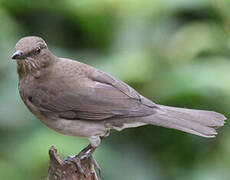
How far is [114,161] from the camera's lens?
6793 millimetres

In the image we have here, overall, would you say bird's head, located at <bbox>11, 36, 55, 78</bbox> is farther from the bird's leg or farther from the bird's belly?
the bird's leg

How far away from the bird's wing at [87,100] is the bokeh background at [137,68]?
1.12 m

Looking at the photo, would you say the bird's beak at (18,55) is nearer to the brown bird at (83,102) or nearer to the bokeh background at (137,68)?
the brown bird at (83,102)

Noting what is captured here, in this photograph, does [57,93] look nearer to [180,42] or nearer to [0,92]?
[0,92]

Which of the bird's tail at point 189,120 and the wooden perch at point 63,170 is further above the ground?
the bird's tail at point 189,120

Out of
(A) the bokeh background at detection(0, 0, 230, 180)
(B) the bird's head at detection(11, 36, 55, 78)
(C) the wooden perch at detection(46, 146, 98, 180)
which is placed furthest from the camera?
(A) the bokeh background at detection(0, 0, 230, 180)

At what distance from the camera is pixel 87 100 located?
5535 millimetres

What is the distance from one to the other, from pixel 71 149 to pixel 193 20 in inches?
96.8

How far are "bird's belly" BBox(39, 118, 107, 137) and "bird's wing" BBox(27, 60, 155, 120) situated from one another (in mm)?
47

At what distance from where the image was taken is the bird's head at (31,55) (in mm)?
5320

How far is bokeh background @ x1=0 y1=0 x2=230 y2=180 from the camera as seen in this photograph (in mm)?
6738

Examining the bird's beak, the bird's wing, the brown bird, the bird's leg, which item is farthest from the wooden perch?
the bird's beak

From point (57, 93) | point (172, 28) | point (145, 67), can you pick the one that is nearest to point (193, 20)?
point (172, 28)

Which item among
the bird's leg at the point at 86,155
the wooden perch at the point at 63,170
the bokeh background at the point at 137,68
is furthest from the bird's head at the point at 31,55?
the bokeh background at the point at 137,68
